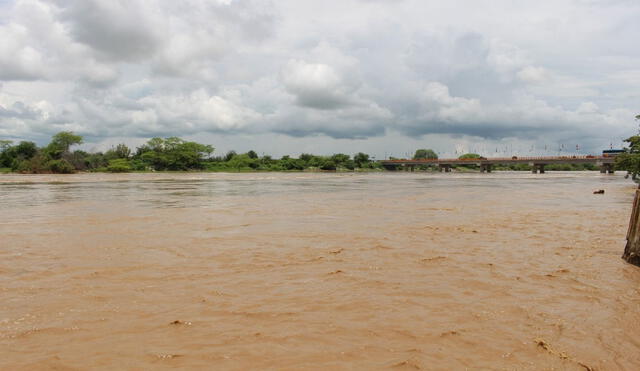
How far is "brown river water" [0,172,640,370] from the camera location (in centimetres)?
451

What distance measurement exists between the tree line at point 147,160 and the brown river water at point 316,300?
8683 cm

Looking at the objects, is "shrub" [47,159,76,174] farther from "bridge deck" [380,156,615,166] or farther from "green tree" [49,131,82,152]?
"bridge deck" [380,156,615,166]

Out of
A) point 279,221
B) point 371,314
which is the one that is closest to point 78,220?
point 279,221

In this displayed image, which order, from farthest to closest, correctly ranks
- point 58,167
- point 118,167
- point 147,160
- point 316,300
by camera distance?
point 147,160 < point 118,167 < point 58,167 < point 316,300

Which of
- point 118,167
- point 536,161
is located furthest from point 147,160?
point 536,161

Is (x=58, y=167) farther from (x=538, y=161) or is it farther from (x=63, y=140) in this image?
(x=538, y=161)

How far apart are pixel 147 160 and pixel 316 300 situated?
126385 millimetres

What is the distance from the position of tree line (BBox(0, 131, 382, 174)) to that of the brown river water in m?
86.8

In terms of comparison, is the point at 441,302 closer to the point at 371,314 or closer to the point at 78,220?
the point at 371,314

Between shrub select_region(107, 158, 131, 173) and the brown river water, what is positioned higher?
shrub select_region(107, 158, 131, 173)

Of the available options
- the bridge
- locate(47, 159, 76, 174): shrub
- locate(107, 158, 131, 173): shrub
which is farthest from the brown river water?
the bridge

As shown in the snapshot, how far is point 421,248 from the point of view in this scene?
1045 cm

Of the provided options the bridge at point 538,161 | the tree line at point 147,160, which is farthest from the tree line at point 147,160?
the bridge at point 538,161

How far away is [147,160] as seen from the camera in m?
121
